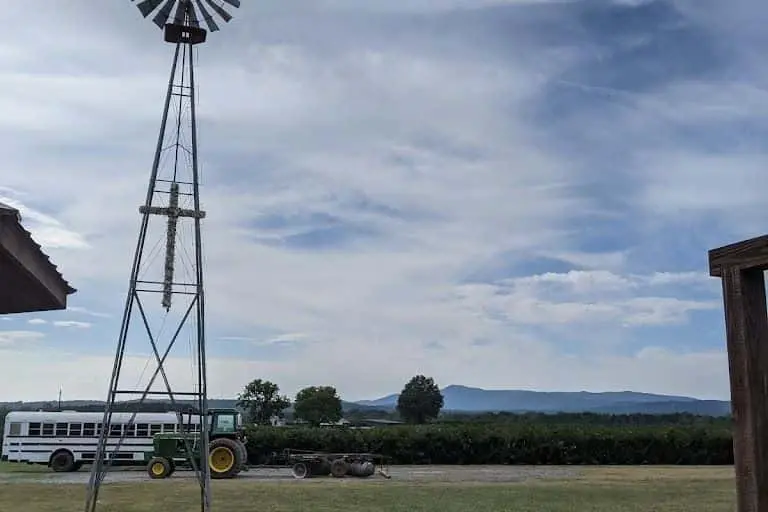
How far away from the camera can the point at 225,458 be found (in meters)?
20.8

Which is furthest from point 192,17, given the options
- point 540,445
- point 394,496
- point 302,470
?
point 540,445

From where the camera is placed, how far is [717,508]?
13602mm

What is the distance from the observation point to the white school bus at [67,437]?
2255 centimetres

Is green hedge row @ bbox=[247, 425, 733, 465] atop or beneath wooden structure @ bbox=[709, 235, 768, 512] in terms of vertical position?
beneath

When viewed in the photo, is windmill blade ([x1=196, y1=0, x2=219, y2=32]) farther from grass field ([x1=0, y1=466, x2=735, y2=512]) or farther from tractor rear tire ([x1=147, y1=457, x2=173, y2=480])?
tractor rear tire ([x1=147, y1=457, x2=173, y2=480])

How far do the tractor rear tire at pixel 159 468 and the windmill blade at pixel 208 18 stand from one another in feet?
41.0

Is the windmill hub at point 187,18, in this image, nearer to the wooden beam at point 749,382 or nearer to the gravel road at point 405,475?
the wooden beam at point 749,382

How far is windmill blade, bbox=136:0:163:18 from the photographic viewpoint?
37.1 ft

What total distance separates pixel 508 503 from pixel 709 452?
17.0m

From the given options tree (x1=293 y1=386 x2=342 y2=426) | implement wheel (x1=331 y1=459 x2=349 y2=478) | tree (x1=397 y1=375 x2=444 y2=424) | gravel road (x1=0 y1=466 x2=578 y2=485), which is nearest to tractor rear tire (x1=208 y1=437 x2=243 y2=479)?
gravel road (x1=0 y1=466 x2=578 y2=485)

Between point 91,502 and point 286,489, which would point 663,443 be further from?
point 91,502

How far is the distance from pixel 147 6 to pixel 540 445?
21.4 metres

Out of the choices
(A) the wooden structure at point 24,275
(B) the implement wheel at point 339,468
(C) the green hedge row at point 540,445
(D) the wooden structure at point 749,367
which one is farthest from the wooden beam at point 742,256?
(C) the green hedge row at point 540,445

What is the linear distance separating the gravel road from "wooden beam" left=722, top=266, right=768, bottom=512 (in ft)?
55.3
